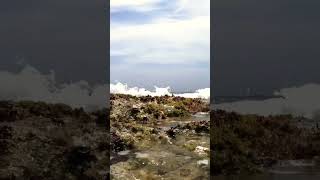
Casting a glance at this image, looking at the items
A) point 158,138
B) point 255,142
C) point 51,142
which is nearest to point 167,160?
point 158,138

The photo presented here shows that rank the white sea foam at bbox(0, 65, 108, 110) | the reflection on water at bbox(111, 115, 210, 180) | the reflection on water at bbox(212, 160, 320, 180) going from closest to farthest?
the reflection on water at bbox(212, 160, 320, 180) → the white sea foam at bbox(0, 65, 108, 110) → the reflection on water at bbox(111, 115, 210, 180)

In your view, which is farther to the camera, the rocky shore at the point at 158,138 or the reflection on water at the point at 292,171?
the rocky shore at the point at 158,138

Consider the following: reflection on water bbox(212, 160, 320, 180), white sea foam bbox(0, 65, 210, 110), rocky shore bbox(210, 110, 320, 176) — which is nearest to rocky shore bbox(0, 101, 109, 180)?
white sea foam bbox(0, 65, 210, 110)

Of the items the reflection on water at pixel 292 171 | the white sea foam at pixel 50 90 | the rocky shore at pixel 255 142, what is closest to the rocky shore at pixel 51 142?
the white sea foam at pixel 50 90

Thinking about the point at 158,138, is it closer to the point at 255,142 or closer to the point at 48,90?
the point at 255,142

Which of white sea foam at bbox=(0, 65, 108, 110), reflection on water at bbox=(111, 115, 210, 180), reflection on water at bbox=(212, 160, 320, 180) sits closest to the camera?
reflection on water at bbox=(212, 160, 320, 180)

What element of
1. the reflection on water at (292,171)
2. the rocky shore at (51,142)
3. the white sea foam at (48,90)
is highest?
the white sea foam at (48,90)

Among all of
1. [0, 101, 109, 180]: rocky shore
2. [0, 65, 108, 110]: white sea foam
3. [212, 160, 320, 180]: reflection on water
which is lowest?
[212, 160, 320, 180]: reflection on water

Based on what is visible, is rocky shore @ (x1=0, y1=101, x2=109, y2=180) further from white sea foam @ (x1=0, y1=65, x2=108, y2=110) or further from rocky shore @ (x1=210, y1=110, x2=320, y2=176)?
rocky shore @ (x1=210, y1=110, x2=320, y2=176)

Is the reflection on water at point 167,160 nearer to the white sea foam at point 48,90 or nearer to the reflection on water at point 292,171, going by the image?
the reflection on water at point 292,171

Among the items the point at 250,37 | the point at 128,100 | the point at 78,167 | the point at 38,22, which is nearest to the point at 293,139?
the point at 250,37

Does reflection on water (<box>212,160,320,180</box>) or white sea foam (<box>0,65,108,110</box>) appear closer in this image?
reflection on water (<box>212,160,320,180</box>)

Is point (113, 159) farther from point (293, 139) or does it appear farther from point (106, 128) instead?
point (293, 139)

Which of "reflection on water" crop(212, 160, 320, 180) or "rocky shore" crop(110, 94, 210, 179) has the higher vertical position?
"rocky shore" crop(110, 94, 210, 179)
